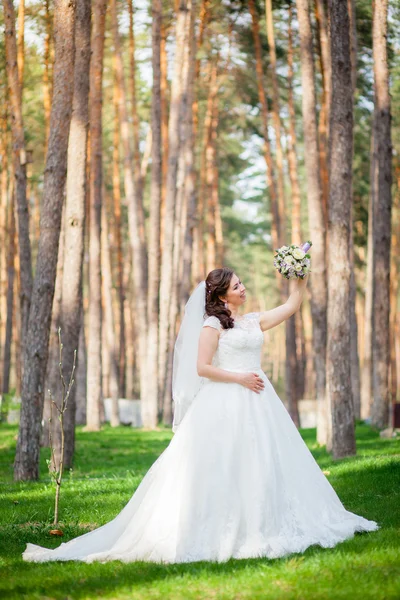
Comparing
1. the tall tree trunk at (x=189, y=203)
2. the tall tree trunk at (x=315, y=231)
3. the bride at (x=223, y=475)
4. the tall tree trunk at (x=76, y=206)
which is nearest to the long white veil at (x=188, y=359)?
the bride at (x=223, y=475)

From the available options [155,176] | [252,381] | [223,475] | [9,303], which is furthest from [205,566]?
[9,303]

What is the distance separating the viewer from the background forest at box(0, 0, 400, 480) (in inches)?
420

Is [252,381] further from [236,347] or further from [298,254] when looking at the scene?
[298,254]

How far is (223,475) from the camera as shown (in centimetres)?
584

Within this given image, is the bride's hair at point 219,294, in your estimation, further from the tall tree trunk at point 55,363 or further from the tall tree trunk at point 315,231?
the tall tree trunk at point 315,231

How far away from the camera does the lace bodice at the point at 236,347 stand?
6305 millimetres

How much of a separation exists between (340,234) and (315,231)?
9.37 feet

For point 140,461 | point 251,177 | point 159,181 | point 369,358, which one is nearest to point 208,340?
point 140,461

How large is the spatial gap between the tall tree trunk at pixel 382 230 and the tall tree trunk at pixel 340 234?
19.3ft

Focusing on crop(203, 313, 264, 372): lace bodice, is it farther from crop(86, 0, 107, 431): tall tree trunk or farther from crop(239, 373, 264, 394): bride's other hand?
crop(86, 0, 107, 431): tall tree trunk

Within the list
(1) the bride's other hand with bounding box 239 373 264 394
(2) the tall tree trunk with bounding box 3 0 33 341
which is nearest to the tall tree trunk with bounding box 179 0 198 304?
(2) the tall tree trunk with bounding box 3 0 33 341

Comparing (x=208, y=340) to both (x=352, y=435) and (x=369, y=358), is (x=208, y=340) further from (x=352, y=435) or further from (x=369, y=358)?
(x=369, y=358)

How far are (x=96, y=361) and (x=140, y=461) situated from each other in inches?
250

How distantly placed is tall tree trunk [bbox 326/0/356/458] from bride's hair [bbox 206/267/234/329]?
4.61m
